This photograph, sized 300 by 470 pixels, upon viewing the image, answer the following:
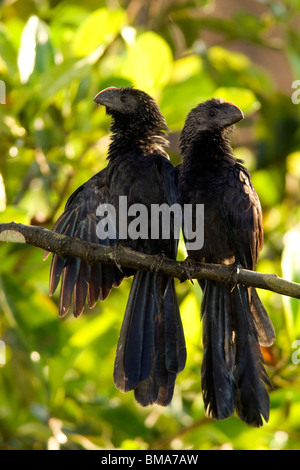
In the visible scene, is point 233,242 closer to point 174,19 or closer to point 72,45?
point 72,45

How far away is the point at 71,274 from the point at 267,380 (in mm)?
942

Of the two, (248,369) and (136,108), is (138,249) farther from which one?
(248,369)

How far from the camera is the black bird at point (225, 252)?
2.80 m

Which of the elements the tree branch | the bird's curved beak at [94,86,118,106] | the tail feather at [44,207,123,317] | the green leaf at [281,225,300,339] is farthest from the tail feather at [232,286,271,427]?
the bird's curved beak at [94,86,118,106]

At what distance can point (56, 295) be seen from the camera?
388cm

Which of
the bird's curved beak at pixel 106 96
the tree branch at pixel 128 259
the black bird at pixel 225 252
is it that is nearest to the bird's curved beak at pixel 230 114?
the black bird at pixel 225 252

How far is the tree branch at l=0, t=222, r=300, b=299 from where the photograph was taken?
7.75 feet

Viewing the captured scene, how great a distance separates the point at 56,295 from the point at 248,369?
1390 mm

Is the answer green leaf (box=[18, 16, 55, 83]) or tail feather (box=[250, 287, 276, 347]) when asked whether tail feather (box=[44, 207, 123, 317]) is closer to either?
tail feather (box=[250, 287, 276, 347])

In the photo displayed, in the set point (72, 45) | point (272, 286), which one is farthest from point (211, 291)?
point (72, 45)

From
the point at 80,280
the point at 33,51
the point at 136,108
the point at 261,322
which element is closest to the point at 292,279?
the point at 261,322

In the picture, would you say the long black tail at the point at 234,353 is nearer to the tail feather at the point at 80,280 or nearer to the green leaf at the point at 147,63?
the tail feather at the point at 80,280

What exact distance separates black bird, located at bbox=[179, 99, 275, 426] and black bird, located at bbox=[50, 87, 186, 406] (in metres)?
0.12

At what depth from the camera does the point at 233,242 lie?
3029 mm
